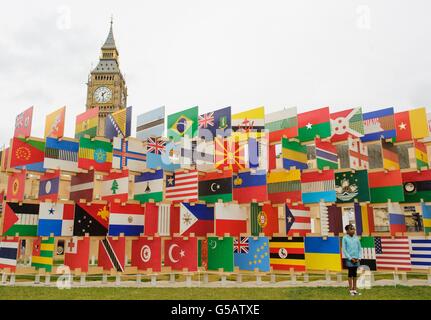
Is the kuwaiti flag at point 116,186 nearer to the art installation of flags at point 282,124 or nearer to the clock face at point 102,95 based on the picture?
the art installation of flags at point 282,124

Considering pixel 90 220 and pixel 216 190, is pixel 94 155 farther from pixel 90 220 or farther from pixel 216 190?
pixel 216 190

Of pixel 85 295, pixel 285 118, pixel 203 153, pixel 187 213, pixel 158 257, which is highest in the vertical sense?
pixel 285 118

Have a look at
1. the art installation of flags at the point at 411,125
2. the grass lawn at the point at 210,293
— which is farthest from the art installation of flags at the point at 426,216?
the grass lawn at the point at 210,293

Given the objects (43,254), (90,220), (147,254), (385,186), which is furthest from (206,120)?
(43,254)

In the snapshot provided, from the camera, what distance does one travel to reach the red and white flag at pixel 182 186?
389 inches

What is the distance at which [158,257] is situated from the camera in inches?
364

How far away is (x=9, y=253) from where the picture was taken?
889cm
